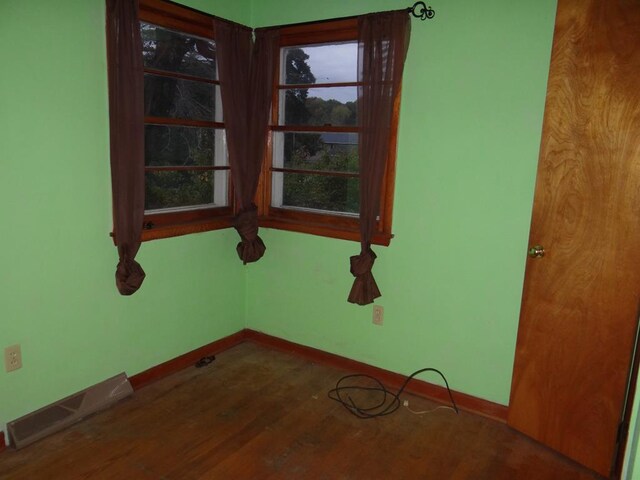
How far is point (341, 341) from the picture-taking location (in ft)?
10.2

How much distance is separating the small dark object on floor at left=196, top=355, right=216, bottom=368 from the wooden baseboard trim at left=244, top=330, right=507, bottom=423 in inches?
15.7

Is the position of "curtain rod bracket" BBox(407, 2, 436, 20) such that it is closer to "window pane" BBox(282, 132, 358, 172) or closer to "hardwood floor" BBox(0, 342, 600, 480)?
"window pane" BBox(282, 132, 358, 172)

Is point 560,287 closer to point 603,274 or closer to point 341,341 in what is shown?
point 603,274

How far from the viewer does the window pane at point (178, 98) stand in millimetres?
2691

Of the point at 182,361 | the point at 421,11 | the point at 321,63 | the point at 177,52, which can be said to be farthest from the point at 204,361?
the point at 421,11

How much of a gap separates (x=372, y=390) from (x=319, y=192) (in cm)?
126

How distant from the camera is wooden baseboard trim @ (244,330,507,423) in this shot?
263cm

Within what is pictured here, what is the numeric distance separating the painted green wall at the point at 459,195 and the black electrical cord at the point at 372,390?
9cm

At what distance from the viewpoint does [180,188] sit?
2.96 meters

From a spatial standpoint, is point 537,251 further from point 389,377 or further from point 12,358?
point 12,358

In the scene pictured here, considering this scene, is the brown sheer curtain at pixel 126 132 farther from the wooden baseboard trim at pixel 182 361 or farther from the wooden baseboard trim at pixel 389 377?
the wooden baseboard trim at pixel 389 377

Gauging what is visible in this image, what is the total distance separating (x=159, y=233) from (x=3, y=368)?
38.4 inches

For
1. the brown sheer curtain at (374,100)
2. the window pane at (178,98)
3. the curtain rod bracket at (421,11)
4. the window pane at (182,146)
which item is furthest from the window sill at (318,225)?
the curtain rod bracket at (421,11)

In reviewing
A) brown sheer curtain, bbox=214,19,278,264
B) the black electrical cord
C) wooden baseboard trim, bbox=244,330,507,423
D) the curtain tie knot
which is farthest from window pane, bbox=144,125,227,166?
the black electrical cord
